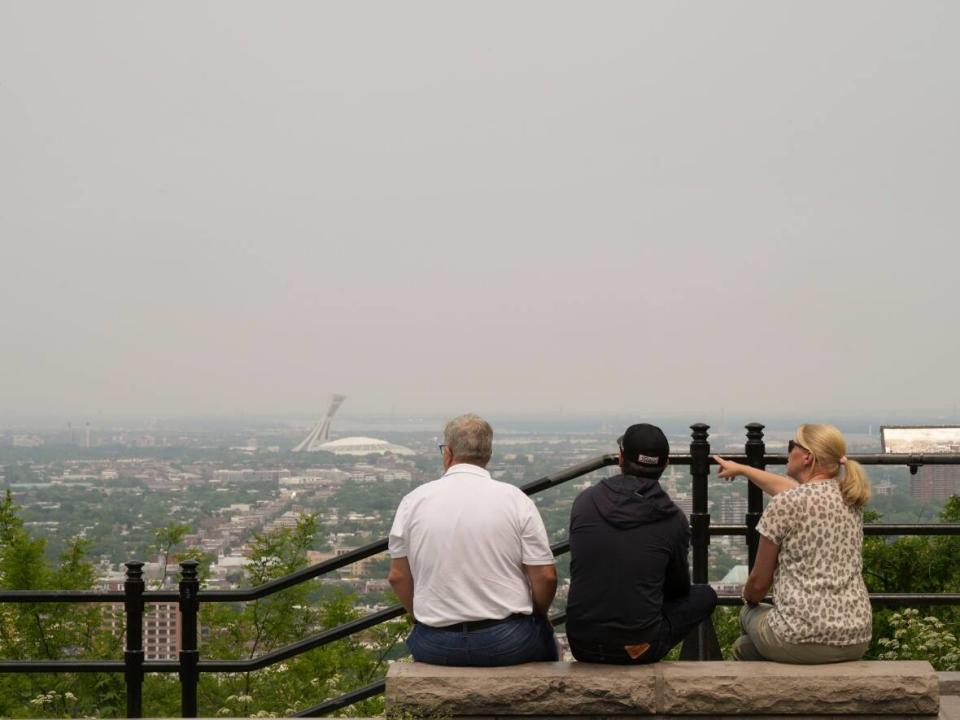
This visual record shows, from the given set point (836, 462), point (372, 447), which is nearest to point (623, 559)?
point (836, 462)

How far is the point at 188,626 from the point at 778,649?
9.53 ft

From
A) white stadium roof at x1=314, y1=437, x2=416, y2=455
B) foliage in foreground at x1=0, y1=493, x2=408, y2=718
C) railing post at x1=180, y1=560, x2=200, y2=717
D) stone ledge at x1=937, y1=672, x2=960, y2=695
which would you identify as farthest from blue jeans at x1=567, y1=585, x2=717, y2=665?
white stadium roof at x1=314, y1=437, x2=416, y2=455

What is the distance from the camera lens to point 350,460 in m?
36.9

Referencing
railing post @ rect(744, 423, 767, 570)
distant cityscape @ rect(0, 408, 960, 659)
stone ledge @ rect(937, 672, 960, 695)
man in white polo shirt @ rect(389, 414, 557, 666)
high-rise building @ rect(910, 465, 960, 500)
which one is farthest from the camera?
distant cityscape @ rect(0, 408, 960, 659)

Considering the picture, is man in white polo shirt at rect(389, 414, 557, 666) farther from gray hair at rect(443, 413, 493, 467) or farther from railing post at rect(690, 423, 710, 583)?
railing post at rect(690, 423, 710, 583)

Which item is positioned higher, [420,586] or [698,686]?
[420,586]

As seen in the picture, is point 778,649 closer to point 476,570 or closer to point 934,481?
point 476,570

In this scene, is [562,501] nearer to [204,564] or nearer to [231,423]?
[204,564]

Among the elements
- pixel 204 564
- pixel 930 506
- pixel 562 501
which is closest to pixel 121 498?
pixel 562 501

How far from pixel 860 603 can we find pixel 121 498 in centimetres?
2830

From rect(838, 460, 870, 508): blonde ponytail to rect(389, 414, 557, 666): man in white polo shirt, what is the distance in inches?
51.5

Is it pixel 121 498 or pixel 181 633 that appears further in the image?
pixel 121 498

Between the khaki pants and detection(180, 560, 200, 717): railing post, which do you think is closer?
the khaki pants

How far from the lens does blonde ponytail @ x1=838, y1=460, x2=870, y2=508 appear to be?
512 cm
